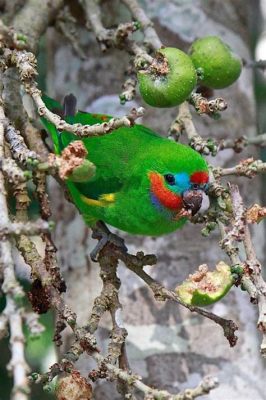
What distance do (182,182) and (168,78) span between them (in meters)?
0.33

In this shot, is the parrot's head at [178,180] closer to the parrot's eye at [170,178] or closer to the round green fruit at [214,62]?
the parrot's eye at [170,178]

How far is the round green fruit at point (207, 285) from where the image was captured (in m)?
1.55

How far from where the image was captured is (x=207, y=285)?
5.11ft

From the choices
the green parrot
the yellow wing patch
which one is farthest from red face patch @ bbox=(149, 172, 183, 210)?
the yellow wing patch

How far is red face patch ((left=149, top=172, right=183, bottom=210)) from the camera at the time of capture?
203 cm

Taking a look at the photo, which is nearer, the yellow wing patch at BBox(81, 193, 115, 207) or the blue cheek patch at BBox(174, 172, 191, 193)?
the blue cheek patch at BBox(174, 172, 191, 193)

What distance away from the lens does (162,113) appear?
2.43 meters

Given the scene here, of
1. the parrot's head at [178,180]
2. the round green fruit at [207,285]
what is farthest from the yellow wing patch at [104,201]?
the round green fruit at [207,285]

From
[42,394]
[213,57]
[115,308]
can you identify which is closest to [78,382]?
[115,308]

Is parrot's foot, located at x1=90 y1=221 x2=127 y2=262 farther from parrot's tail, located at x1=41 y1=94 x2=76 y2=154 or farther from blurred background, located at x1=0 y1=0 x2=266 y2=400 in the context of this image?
parrot's tail, located at x1=41 y1=94 x2=76 y2=154

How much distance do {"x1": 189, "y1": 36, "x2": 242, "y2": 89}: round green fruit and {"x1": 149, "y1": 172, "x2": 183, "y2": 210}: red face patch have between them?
301 mm

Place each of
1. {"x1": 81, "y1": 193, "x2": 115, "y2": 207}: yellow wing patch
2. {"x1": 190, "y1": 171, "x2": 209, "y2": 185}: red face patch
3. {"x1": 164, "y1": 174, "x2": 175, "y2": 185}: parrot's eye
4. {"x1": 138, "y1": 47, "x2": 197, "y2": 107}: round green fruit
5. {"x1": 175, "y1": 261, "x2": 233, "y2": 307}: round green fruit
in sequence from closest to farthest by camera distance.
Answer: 1. {"x1": 175, "y1": 261, "x2": 233, "y2": 307}: round green fruit
2. {"x1": 138, "y1": 47, "x2": 197, "y2": 107}: round green fruit
3. {"x1": 190, "y1": 171, "x2": 209, "y2": 185}: red face patch
4. {"x1": 164, "y1": 174, "x2": 175, "y2": 185}: parrot's eye
5. {"x1": 81, "y1": 193, "x2": 115, "y2": 207}: yellow wing patch

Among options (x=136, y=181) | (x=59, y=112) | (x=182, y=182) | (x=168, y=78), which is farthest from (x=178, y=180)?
(x=59, y=112)

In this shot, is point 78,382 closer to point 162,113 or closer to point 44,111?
point 44,111
